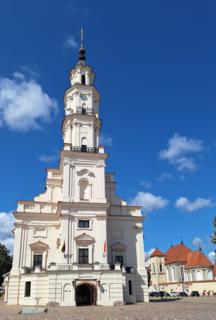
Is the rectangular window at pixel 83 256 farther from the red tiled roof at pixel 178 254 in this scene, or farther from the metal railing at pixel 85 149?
the red tiled roof at pixel 178 254

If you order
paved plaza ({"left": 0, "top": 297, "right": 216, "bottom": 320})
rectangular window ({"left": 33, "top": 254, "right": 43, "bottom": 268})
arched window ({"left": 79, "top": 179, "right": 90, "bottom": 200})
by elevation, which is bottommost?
paved plaza ({"left": 0, "top": 297, "right": 216, "bottom": 320})

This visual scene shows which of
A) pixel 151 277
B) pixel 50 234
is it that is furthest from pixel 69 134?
pixel 151 277

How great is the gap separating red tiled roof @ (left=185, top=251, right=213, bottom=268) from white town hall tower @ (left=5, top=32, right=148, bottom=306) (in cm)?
3559

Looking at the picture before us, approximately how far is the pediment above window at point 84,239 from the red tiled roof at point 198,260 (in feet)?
138

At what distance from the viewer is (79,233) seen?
3500 centimetres

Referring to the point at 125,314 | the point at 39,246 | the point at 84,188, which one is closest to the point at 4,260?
the point at 39,246

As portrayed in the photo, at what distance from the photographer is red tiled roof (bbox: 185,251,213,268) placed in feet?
227

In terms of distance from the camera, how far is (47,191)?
1582 inches

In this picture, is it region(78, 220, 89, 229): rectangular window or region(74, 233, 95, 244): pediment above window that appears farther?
region(78, 220, 89, 229): rectangular window

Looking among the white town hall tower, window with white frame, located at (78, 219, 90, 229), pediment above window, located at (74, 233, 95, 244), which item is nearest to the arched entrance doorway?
the white town hall tower

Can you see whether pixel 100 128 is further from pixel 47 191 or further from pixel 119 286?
pixel 119 286

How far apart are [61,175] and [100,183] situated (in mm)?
6012

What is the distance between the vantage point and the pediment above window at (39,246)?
36.8 metres

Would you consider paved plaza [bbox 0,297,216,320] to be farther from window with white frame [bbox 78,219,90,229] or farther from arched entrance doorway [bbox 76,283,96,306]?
window with white frame [bbox 78,219,90,229]
